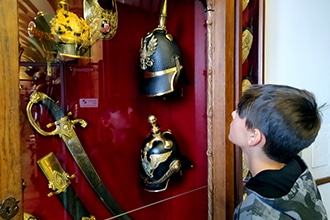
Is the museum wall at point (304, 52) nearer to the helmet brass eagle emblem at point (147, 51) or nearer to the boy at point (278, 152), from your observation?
the helmet brass eagle emblem at point (147, 51)

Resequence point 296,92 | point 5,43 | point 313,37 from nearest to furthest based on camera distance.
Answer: point 5,43
point 296,92
point 313,37

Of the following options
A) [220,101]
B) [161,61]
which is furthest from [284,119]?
[161,61]

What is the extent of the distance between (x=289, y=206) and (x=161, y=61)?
0.56 meters

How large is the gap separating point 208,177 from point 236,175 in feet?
0.26

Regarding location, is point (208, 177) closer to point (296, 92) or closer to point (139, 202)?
point (139, 202)

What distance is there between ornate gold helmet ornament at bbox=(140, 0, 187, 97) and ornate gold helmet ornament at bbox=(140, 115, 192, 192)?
14 centimetres

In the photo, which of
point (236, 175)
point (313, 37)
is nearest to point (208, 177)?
point (236, 175)

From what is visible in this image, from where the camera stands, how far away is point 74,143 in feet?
3.24

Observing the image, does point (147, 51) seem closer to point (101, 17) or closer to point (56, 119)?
point (101, 17)

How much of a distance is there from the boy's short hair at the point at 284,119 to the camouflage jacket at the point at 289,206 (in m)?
0.07

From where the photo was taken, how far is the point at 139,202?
1.12m

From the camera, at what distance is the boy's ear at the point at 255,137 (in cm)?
75

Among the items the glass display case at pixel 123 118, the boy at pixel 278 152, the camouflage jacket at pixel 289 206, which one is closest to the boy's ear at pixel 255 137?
the boy at pixel 278 152

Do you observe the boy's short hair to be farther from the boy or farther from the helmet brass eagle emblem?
the helmet brass eagle emblem
